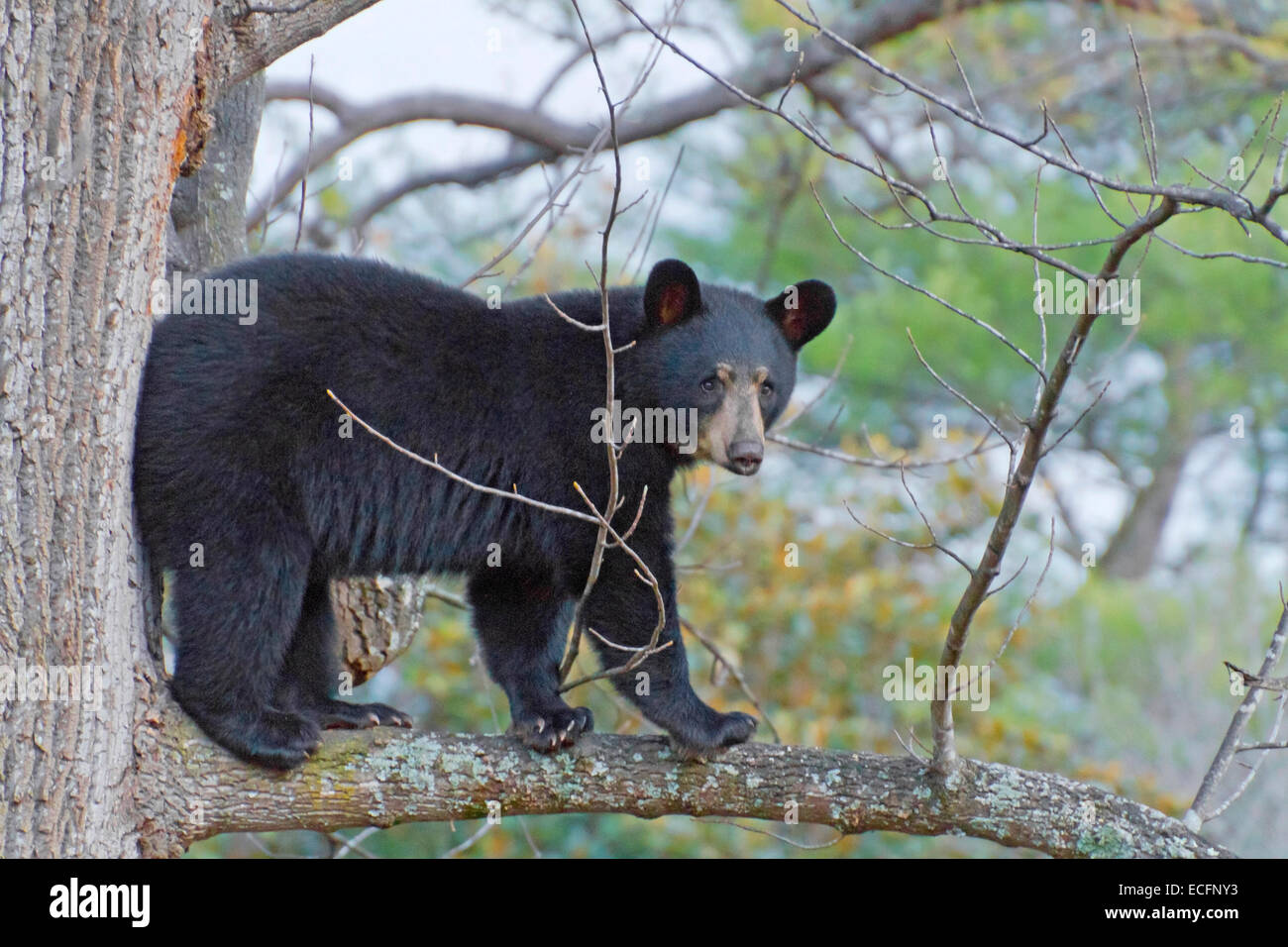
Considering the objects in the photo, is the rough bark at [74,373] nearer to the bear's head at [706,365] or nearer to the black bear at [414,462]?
the black bear at [414,462]

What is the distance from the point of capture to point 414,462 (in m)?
4.14

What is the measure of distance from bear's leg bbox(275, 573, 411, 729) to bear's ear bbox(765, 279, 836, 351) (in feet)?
6.45

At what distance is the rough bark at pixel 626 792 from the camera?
141 inches

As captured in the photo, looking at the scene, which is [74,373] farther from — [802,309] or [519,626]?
[802,309]

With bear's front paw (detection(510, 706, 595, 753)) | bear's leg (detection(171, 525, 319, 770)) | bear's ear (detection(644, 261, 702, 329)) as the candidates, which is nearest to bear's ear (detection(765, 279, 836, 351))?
bear's ear (detection(644, 261, 702, 329))

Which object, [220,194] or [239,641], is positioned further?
[220,194]

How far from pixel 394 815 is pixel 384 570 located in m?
0.93

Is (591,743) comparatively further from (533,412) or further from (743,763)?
(533,412)

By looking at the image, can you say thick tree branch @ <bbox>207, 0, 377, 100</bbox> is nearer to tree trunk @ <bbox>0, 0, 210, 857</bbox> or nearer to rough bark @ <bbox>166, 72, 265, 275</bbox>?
tree trunk @ <bbox>0, 0, 210, 857</bbox>

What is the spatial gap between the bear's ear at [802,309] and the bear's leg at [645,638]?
1127 millimetres

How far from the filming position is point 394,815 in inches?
143

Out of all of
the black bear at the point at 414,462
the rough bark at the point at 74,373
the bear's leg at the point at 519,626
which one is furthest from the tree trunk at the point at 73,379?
the bear's leg at the point at 519,626

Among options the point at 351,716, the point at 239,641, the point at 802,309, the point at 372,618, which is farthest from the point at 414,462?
the point at 802,309

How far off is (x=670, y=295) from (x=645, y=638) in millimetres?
1212
